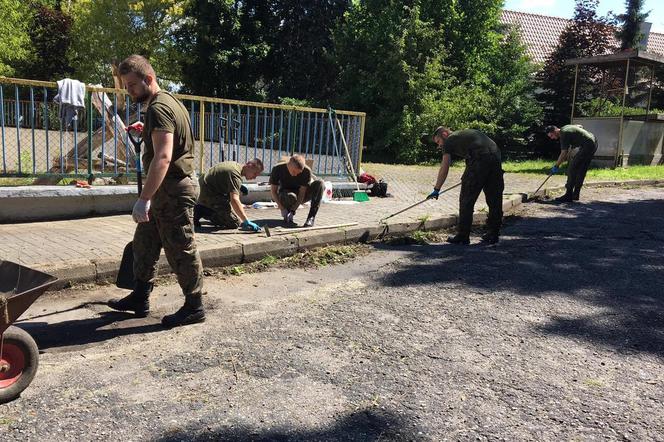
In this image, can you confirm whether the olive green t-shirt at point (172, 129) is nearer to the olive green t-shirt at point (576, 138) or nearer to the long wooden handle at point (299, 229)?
the long wooden handle at point (299, 229)

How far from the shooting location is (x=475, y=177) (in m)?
7.54

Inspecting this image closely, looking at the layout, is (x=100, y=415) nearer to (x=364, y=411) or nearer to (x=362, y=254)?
(x=364, y=411)

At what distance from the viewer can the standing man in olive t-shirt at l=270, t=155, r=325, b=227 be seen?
7.73 meters

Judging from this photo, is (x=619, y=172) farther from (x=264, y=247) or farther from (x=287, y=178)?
(x=264, y=247)

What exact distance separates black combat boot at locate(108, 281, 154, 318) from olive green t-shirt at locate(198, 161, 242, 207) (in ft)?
8.80

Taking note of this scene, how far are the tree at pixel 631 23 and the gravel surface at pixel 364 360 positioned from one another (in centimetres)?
2795

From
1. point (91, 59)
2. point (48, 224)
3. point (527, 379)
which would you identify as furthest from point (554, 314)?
point (91, 59)

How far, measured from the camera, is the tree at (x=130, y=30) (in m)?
27.3

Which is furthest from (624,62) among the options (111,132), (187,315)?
(187,315)

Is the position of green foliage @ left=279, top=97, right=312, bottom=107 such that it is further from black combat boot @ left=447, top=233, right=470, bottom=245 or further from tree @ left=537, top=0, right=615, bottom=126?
black combat boot @ left=447, top=233, right=470, bottom=245

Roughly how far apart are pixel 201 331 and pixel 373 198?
7.23m

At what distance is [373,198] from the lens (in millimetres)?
10906

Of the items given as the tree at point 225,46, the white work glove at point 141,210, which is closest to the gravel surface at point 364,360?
the white work glove at point 141,210

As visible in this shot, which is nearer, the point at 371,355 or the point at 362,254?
the point at 371,355
